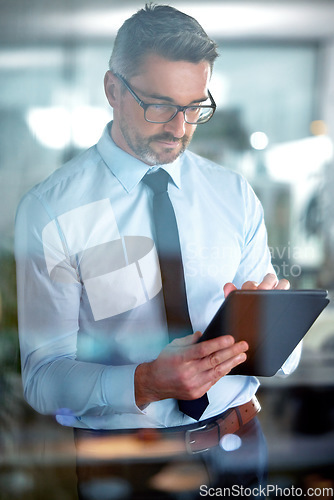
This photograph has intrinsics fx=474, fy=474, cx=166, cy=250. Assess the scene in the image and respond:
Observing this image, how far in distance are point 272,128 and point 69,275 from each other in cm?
55

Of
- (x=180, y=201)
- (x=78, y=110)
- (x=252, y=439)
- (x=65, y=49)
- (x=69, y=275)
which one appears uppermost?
(x=65, y=49)

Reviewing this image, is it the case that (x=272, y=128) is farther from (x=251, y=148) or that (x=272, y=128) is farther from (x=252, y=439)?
(x=252, y=439)

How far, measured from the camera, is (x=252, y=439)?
1146 mm

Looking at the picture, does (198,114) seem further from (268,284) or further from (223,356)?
(223,356)

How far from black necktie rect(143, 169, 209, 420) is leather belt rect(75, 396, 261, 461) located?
5 centimetres

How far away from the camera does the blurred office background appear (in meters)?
1.01

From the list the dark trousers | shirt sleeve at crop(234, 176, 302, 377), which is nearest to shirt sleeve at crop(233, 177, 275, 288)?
shirt sleeve at crop(234, 176, 302, 377)

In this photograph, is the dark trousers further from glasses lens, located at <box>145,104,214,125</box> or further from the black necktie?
glasses lens, located at <box>145,104,214,125</box>

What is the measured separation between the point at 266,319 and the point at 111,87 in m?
0.56

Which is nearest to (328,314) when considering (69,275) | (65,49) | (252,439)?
(252,439)

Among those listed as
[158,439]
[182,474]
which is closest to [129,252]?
[158,439]

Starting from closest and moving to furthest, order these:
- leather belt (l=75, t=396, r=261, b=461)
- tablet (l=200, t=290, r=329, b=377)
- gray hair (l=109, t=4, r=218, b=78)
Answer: tablet (l=200, t=290, r=329, b=377) < gray hair (l=109, t=4, r=218, b=78) < leather belt (l=75, t=396, r=261, b=461)

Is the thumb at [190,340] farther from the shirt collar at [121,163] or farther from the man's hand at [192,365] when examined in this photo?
the shirt collar at [121,163]

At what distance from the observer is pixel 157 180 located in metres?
1.03
